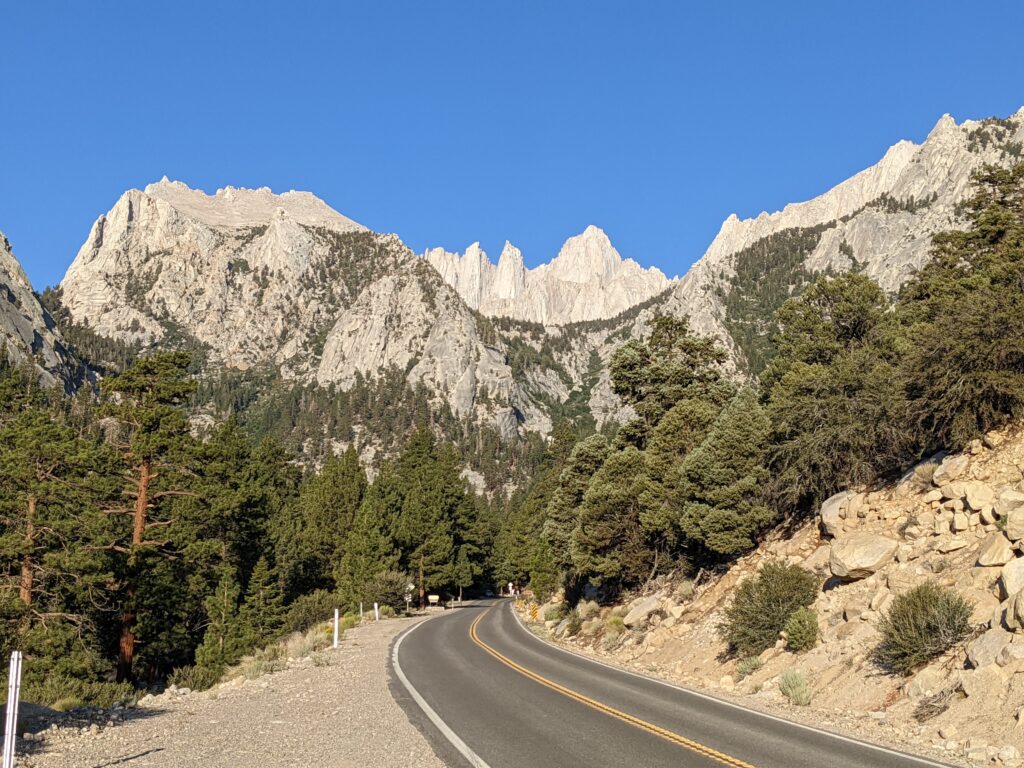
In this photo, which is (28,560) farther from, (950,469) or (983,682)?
(950,469)

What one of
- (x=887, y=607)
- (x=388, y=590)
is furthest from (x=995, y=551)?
→ (x=388, y=590)

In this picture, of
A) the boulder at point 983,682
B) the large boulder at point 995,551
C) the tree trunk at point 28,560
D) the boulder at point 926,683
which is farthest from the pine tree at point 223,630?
the boulder at point 983,682

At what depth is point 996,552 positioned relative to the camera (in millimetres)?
15078

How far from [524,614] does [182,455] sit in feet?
99.4

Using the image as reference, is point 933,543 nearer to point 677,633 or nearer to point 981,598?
point 981,598

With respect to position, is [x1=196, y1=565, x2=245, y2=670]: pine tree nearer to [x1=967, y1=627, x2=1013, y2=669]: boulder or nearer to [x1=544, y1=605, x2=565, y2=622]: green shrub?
[x1=544, y1=605, x2=565, y2=622]: green shrub

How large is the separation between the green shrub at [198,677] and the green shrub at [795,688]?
23.1 meters

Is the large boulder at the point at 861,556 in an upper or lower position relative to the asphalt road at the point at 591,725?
upper

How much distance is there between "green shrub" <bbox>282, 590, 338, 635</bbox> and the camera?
4722 centimetres

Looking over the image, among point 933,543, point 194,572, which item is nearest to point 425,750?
point 933,543

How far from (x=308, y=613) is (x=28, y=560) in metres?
24.4

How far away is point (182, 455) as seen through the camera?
29656 mm

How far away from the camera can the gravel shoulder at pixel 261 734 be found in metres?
10.1

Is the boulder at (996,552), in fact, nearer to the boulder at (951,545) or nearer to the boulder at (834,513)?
the boulder at (951,545)
